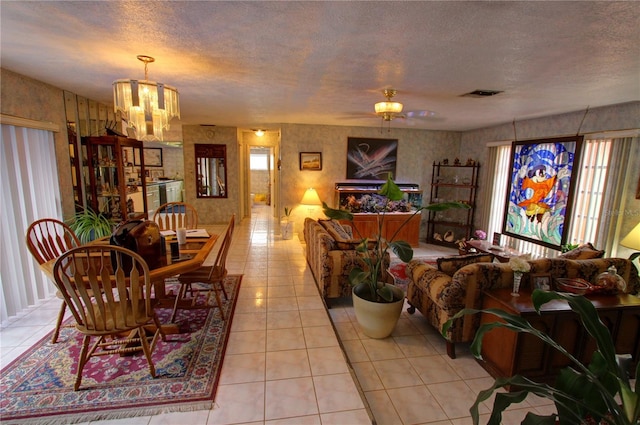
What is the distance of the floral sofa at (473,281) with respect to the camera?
2.54 m

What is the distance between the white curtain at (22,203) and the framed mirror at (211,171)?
3.59 metres

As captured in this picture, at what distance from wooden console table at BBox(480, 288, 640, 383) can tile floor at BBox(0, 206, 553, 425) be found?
22 cm

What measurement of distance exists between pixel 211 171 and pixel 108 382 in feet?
18.1

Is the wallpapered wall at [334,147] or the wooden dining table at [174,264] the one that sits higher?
the wallpapered wall at [334,147]

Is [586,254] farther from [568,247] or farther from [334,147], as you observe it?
[334,147]

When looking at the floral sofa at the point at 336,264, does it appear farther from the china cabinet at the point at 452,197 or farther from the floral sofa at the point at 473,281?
the china cabinet at the point at 452,197

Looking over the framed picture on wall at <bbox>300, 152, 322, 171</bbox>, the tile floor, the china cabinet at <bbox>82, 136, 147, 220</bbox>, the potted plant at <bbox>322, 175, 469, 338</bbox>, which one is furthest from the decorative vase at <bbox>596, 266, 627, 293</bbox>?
the china cabinet at <bbox>82, 136, 147, 220</bbox>

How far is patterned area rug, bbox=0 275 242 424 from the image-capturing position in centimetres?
188

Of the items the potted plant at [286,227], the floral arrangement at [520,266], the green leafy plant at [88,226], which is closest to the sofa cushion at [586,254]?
the floral arrangement at [520,266]

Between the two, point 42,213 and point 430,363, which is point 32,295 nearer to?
point 42,213

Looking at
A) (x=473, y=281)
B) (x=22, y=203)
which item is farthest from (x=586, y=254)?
(x=22, y=203)

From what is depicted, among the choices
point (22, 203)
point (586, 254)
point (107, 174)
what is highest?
point (107, 174)

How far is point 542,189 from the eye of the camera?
467 cm

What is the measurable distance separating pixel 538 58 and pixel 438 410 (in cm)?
261
